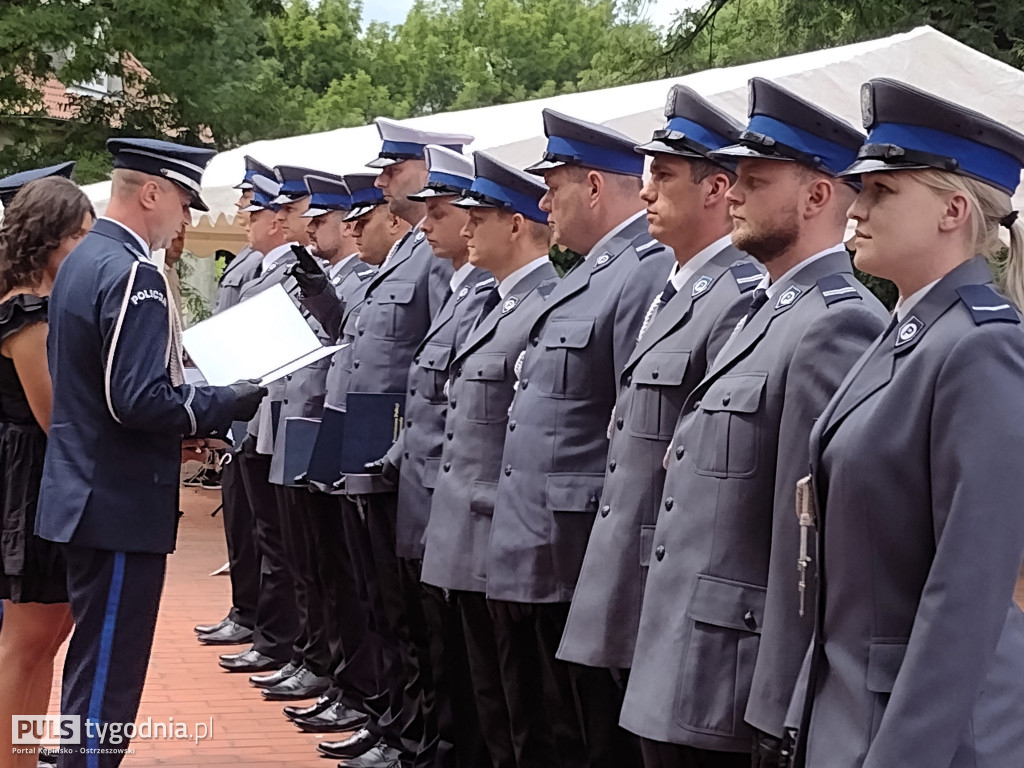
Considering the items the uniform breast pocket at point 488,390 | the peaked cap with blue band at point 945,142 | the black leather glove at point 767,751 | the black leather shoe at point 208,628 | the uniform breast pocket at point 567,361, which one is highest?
the peaked cap with blue band at point 945,142

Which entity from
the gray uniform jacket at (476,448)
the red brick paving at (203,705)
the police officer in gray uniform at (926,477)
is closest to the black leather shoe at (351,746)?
the red brick paving at (203,705)

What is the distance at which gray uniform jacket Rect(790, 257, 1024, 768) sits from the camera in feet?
7.38

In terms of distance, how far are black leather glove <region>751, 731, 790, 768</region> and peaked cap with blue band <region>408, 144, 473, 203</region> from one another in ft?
9.79

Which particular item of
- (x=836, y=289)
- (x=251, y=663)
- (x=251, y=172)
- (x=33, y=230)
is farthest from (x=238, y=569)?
(x=836, y=289)

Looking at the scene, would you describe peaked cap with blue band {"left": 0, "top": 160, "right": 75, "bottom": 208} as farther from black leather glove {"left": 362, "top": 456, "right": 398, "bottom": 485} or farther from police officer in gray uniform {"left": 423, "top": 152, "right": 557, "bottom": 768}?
police officer in gray uniform {"left": 423, "top": 152, "right": 557, "bottom": 768}

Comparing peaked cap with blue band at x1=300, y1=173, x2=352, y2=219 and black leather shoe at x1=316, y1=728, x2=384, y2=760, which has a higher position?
peaked cap with blue band at x1=300, y1=173, x2=352, y2=219

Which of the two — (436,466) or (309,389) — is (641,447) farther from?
(309,389)

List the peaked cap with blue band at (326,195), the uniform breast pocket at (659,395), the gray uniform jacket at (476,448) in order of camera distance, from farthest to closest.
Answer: the peaked cap with blue band at (326,195)
the gray uniform jacket at (476,448)
the uniform breast pocket at (659,395)

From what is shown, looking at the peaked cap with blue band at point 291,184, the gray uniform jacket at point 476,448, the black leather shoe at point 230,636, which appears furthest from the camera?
the black leather shoe at point 230,636

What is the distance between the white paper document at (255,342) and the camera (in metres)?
5.02

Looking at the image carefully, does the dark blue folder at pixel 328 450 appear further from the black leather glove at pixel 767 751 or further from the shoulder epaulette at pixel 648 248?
the black leather glove at pixel 767 751

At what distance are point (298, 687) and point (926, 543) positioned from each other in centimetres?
507

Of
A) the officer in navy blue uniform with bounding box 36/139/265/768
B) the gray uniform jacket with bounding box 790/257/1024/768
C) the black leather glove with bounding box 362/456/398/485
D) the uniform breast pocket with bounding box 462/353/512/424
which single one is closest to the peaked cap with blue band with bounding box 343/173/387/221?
the black leather glove with bounding box 362/456/398/485

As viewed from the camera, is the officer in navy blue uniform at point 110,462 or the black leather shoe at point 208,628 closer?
the officer in navy blue uniform at point 110,462
